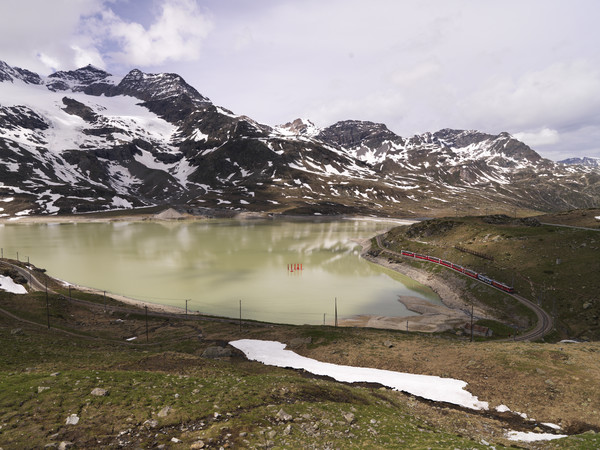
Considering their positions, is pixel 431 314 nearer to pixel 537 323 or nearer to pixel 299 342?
pixel 537 323

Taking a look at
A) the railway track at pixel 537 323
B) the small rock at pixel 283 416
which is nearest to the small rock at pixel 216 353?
the small rock at pixel 283 416

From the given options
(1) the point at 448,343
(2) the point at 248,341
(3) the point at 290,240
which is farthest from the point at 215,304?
(3) the point at 290,240

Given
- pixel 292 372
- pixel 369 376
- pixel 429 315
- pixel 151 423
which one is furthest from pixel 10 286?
pixel 429 315

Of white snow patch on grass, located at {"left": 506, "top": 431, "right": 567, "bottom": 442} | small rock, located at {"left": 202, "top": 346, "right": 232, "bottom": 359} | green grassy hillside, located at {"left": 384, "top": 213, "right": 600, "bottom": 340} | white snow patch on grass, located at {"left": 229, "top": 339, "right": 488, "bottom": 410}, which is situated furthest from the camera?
green grassy hillside, located at {"left": 384, "top": 213, "right": 600, "bottom": 340}

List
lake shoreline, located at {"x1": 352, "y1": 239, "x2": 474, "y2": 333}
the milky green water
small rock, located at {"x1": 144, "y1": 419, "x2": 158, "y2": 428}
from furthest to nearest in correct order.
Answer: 1. the milky green water
2. lake shoreline, located at {"x1": 352, "y1": 239, "x2": 474, "y2": 333}
3. small rock, located at {"x1": 144, "y1": 419, "x2": 158, "y2": 428}

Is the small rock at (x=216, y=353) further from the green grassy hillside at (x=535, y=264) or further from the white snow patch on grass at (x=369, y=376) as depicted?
the green grassy hillside at (x=535, y=264)

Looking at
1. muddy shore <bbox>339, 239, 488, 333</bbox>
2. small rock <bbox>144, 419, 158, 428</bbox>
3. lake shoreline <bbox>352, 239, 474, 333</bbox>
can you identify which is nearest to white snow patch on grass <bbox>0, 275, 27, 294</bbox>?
muddy shore <bbox>339, 239, 488, 333</bbox>

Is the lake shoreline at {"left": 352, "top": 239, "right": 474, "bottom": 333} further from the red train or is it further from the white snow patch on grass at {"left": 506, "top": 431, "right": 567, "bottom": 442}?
the white snow patch on grass at {"left": 506, "top": 431, "right": 567, "bottom": 442}
